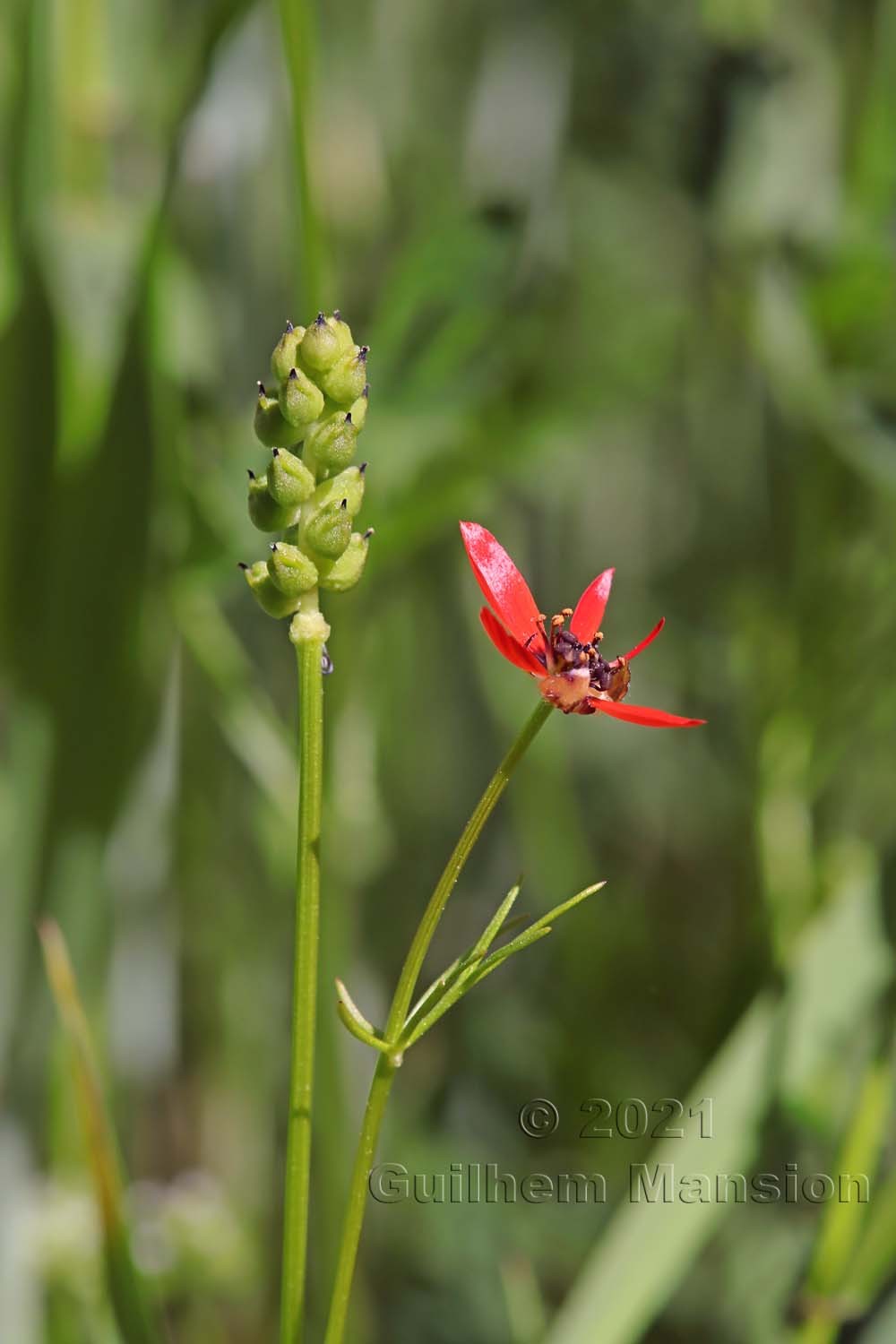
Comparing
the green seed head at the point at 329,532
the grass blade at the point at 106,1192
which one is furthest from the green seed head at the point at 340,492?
the grass blade at the point at 106,1192

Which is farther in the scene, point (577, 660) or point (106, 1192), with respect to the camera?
point (106, 1192)

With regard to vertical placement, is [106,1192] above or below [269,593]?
below

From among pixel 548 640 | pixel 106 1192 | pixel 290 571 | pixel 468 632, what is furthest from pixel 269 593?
pixel 468 632

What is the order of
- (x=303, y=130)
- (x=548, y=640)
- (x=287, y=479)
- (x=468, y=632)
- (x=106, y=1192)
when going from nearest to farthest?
1. (x=287, y=479)
2. (x=548, y=640)
3. (x=106, y=1192)
4. (x=303, y=130)
5. (x=468, y=632)

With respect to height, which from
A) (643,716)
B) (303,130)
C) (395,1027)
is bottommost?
(395,1027)

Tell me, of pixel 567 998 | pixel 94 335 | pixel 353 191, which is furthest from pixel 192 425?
pixel 567 998

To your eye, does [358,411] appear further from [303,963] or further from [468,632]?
[468,632]
